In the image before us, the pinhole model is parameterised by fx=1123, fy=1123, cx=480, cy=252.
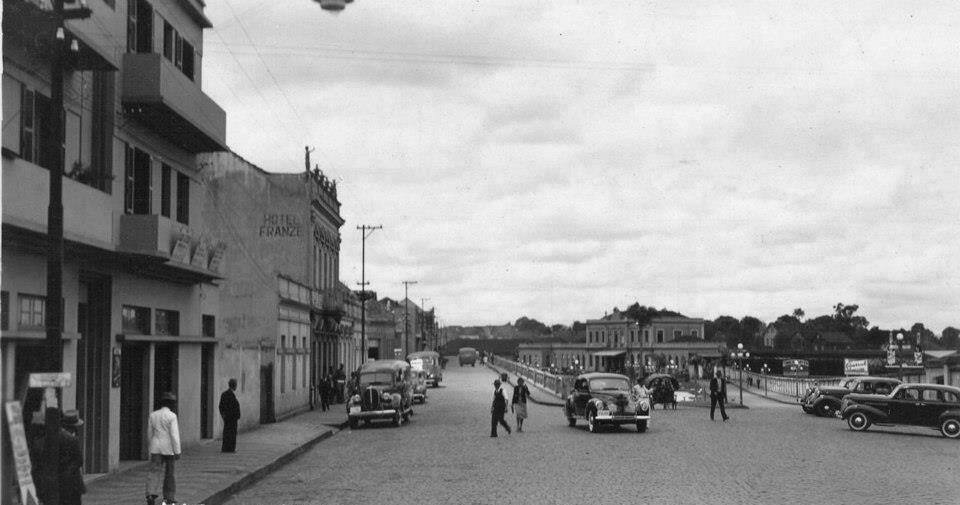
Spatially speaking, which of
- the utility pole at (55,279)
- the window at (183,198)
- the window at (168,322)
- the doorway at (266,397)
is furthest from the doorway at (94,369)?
the doorway at (266,397)

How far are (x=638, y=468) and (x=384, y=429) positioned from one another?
619 inches

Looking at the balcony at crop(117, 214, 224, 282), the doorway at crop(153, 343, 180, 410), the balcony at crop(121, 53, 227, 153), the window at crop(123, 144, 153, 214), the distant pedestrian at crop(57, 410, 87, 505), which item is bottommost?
the distant pedestrian at crop(57, 410, 87, 505)

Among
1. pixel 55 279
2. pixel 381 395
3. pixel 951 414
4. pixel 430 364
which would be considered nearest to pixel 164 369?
pixel 381 395

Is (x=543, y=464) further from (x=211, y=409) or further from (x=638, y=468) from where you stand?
(x=211, y=409)

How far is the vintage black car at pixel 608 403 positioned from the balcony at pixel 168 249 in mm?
11725

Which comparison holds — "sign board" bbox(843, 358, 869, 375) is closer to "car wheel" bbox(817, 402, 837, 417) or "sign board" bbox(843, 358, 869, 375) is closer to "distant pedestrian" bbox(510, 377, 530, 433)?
"car wheel" bbox(817, 402, 837, 417)

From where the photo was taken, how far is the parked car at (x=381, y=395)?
3650cm

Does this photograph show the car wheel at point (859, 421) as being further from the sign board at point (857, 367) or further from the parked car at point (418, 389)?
the sign board at point (857, 367)

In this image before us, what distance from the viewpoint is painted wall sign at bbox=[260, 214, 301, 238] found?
158 feet

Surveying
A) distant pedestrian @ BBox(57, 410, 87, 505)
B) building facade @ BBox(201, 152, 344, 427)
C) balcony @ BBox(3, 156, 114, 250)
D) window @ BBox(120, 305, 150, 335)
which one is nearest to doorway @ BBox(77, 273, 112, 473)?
window @ BBox(120, 305, 150, 335)

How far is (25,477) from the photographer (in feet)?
33.1

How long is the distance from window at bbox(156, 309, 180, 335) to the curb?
3.81 meters

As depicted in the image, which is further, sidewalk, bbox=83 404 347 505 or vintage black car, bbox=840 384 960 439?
vintage black car, bbox=840 384 960 439

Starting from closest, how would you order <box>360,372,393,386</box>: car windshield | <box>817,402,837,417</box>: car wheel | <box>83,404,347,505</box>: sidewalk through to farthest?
<box>83,404,347,505</box>: sidewalk → <box>360,372,393,386</box>: car windshield → <box>817,402,837,417</box>: car wheel
